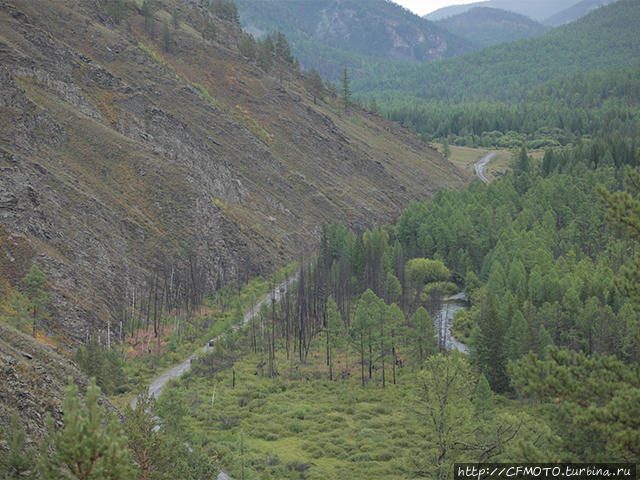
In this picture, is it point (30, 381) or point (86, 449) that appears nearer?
point (86, 449)

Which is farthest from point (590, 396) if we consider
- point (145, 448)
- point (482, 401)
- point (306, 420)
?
point (306, 420)

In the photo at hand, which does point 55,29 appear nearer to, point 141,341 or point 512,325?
point 141,341

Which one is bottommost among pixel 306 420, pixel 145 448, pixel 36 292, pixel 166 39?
pixel 306 420

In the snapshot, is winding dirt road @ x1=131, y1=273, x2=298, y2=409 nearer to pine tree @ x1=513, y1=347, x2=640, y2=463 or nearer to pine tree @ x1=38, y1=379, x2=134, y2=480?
pine tree @ x1=38, y1=379, x2=134, y2=480

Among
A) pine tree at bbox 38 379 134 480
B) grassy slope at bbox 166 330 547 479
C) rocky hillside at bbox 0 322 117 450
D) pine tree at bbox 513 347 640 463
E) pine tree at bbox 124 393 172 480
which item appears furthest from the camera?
grassy slope at bbox 166 330 547 479

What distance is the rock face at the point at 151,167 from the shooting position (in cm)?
6819

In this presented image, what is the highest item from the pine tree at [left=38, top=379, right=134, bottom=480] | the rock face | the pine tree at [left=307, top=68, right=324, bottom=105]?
the pine tree at [left=307, top=68, right=324, bottom=105]

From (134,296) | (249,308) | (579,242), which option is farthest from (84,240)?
(579,242)

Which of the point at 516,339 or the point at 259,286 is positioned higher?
the point at 259,286

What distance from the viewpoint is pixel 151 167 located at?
90375 millimetres

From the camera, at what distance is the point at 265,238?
99062 millimetres

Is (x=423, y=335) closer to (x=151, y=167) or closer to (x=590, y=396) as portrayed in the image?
(x=590, y=396)

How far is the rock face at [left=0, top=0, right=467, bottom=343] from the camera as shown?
68188 millimetres

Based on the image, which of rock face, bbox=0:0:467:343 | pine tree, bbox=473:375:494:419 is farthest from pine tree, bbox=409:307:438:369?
rock face, bbox=0:0:467:343
